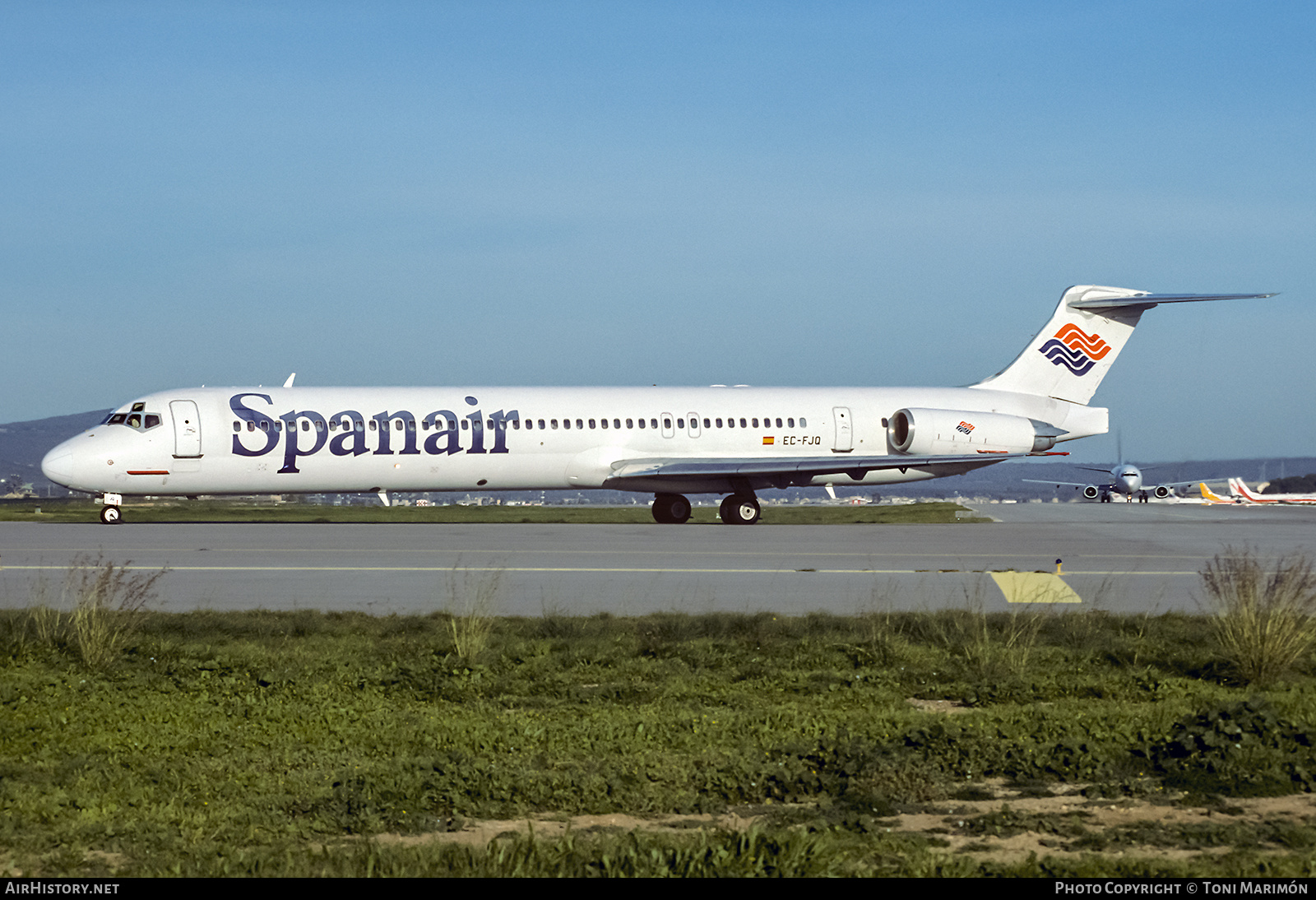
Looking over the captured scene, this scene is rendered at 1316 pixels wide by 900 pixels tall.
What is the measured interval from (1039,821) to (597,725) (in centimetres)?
327

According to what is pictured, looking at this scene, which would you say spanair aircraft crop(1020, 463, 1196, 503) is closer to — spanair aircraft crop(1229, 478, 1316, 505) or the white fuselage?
spanair aircraft crop(1229, 478, 1316, 505)

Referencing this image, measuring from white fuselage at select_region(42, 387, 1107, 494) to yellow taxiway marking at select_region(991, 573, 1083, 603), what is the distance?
52.6ft

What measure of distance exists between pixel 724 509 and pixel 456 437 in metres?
7.64

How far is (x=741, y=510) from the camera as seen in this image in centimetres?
3422

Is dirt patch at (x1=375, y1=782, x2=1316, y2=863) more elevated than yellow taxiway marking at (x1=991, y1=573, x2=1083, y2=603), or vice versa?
dirt patch at (x1=375, y1=782, x2=1316, y2=863)

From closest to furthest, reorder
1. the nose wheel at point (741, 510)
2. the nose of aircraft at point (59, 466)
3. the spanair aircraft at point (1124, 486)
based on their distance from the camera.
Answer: the nose of aircraft at point (59, 466) → the nose wheel at point (741, 510) → the spanair aircraft at point (1124, 486)

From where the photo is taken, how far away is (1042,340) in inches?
1522

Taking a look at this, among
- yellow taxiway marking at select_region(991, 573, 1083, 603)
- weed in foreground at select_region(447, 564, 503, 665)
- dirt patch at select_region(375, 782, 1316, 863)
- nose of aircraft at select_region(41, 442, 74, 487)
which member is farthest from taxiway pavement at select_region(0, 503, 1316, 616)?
dirt patch at select_region(375, 782, 1316, 863)

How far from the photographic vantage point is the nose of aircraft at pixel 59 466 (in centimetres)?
2962

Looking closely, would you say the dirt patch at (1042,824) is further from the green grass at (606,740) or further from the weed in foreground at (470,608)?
the weed in foreground at (470,608)

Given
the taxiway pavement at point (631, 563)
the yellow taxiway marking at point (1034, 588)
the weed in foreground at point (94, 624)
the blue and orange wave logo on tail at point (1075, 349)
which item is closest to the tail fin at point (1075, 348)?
the blue and orange wave logo on tail at point (1075, 349)

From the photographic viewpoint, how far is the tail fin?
125 feet
